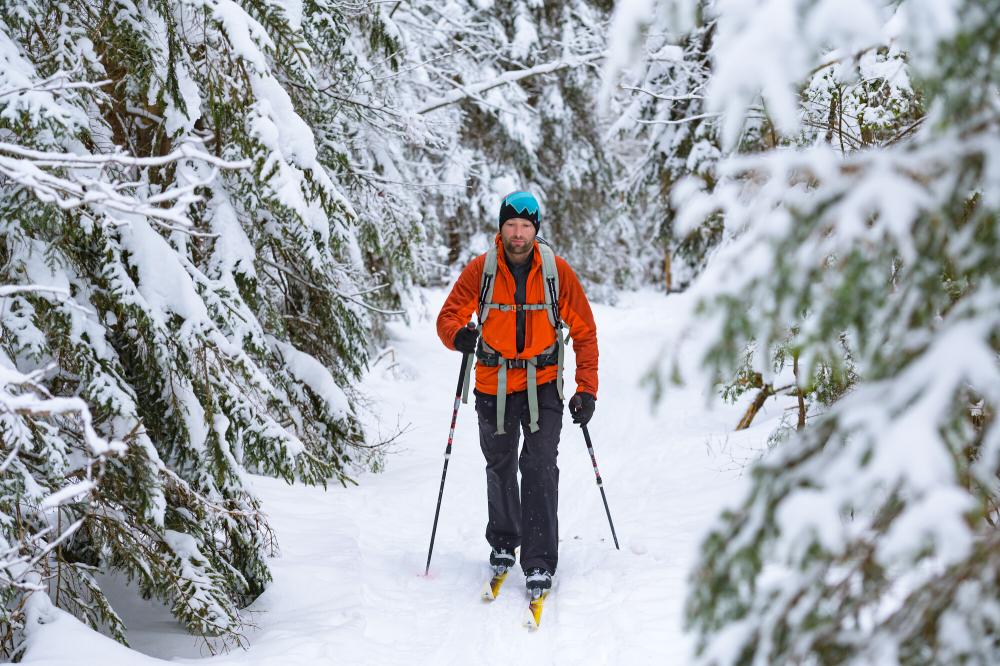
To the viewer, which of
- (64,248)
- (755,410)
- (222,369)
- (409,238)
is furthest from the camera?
(755,410)

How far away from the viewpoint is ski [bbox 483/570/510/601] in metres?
5.05

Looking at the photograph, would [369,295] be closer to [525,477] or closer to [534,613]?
[525,477]

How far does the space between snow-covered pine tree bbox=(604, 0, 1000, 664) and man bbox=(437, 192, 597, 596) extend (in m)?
3.45

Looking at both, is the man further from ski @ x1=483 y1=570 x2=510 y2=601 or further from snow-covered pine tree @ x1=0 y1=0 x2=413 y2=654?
snow-covered pine tree @ x1=0 y1=0 x2=413 y2=654

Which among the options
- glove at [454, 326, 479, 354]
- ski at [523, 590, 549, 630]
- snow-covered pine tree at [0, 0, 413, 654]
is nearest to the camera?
snow-covered pine tree at [0, 0, 413, 654]

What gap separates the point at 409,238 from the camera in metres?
7.68

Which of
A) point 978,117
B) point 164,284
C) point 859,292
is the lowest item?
point 164,284

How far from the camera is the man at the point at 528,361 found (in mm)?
5070

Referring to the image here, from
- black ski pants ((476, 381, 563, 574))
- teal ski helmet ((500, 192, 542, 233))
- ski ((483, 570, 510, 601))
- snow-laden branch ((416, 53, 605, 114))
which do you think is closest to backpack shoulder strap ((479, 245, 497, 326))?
teal ski helmet ((500, 192, 542, 233))

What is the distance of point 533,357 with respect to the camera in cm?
510

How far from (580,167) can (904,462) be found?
57.8 ft

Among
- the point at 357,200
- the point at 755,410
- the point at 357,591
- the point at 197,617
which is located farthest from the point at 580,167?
the point at 197,617

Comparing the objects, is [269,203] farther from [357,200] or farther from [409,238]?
[409,238]

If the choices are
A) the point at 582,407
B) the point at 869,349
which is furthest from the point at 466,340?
the point at 869,349
